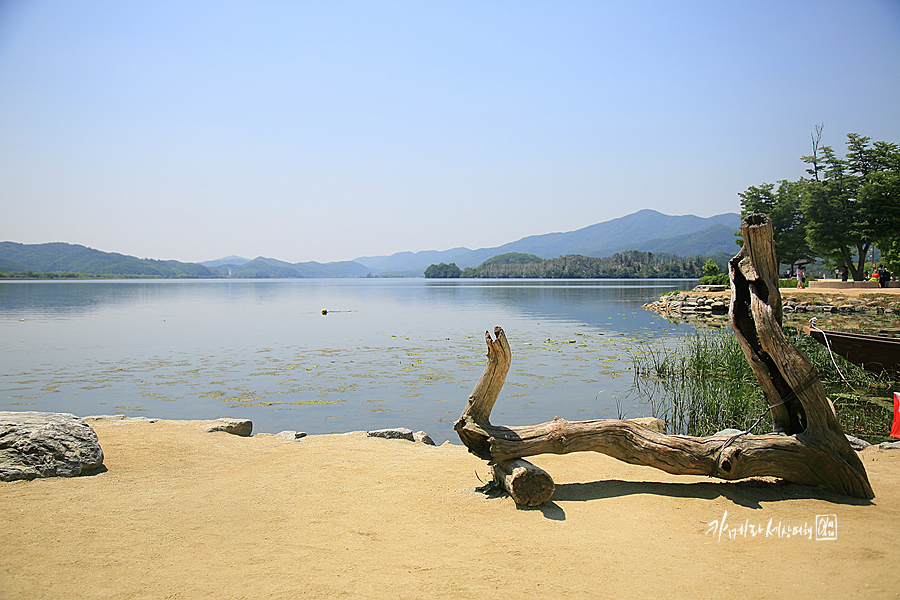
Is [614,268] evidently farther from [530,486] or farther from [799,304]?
[530,486]

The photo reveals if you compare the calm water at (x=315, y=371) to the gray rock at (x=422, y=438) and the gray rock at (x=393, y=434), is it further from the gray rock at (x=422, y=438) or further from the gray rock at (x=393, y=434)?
the gray rock at (x=393, y=434)

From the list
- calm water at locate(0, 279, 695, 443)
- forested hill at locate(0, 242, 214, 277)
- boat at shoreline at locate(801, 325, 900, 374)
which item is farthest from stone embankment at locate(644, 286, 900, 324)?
forested hill at locate(0, 242, 214, 277)

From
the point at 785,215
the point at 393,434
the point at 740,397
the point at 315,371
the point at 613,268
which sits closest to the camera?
the point at 393,434

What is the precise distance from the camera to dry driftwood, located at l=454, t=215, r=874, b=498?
4492mm

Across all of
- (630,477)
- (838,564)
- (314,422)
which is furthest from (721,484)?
(314,422)

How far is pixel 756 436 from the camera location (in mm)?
4645

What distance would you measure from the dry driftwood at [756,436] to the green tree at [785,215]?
45.5 meters

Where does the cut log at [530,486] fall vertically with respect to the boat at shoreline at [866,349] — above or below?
below

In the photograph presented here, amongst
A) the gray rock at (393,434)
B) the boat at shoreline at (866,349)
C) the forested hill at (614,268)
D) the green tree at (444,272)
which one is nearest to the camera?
the gray rock at (393,434)

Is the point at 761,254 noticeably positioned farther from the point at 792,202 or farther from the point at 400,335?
the point at 792,202

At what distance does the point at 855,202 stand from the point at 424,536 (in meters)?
43.1

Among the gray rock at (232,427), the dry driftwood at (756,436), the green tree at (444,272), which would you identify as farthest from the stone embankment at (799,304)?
the green tree at (444,272)

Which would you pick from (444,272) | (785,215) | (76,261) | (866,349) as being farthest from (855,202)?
(76,261)

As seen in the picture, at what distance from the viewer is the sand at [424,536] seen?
10.3ft
